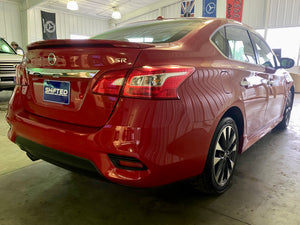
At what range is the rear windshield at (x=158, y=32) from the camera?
1.53 m

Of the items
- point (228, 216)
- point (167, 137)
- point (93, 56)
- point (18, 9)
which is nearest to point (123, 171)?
point (167, 137)

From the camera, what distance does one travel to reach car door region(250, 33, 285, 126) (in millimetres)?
2289

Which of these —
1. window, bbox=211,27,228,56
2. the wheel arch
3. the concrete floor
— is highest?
window, bbox=211,27,228,56

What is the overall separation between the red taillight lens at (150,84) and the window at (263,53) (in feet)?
4.91

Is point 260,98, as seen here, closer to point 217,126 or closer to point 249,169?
point 249,169

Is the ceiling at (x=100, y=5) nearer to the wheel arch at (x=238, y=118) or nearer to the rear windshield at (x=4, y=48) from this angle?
the rear windshield at (x=4, y=48)

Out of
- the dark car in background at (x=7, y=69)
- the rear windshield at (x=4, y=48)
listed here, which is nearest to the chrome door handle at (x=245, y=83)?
the dark car in background at (x=7, y=69)

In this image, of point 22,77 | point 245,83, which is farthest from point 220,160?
point 22,77

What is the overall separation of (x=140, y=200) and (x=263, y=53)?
1943 mm

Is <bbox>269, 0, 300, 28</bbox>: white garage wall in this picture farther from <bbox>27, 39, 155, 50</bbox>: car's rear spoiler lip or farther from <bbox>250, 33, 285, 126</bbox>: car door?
<bbox>27, 39, 155, 50</bbox>: car's rear spoiler lip

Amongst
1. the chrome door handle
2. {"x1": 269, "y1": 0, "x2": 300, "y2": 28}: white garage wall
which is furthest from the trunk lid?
{"x1": 269, "y1": 0, "x2": 300, "y2": 28}: white garage wall

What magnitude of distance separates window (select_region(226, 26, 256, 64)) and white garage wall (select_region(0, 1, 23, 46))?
12035 millimetres

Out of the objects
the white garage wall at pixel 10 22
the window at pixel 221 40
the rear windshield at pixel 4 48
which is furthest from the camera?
the white garage wall at pixel 10 22

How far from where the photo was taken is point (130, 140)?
3.59 ft
